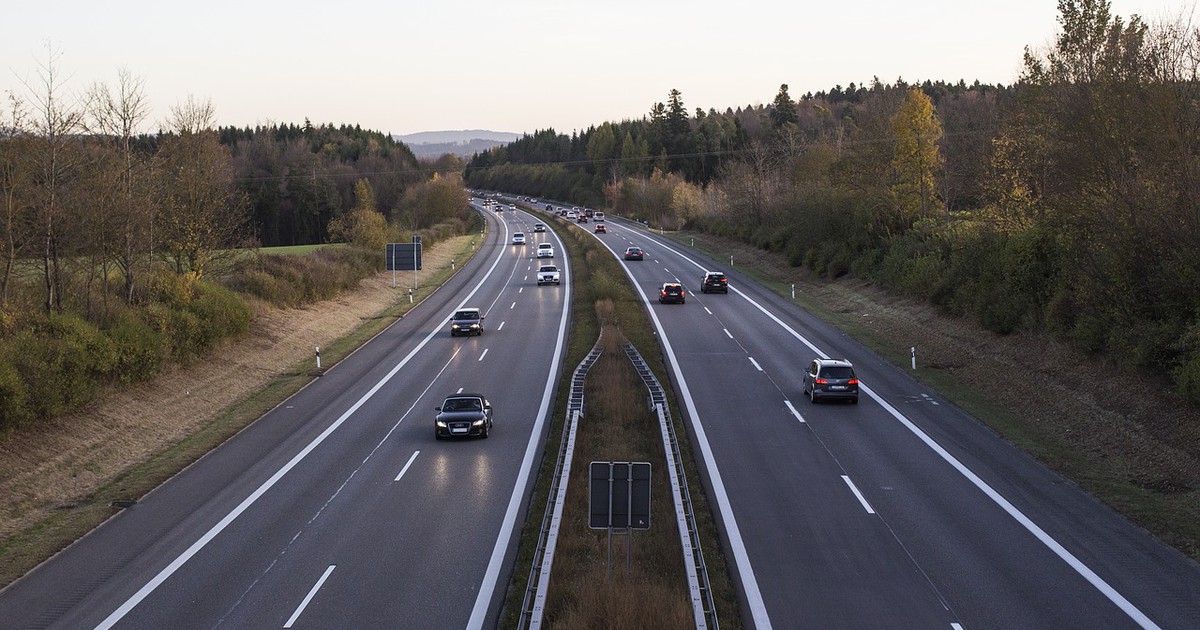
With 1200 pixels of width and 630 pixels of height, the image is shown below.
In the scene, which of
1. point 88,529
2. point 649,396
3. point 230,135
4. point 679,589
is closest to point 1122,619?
point 679,589

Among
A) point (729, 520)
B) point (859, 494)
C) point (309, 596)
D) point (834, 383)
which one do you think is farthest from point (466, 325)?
point (309, 596)

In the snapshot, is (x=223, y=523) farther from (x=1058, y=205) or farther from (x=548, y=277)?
(x=548, y=277)

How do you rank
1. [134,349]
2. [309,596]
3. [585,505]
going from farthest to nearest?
[134,349], [585,505], [309,596]

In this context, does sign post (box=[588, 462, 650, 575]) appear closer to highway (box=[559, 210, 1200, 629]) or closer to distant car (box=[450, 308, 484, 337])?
highway (box=[559, 210, 1200, 629])

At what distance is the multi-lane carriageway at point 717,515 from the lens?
1458 cm

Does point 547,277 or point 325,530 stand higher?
point 547,277

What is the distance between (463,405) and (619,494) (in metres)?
14.1

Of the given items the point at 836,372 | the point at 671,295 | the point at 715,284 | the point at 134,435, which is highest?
the point at 836,372

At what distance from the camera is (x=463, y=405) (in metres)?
27.0

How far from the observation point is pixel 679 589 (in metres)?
14.9

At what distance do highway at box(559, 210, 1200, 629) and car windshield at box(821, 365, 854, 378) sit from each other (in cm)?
97

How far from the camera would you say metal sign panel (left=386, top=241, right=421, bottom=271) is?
A: 218 feet

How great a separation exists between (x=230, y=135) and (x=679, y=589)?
19981 cm

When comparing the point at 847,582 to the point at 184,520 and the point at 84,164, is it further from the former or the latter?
the point at 84,164
